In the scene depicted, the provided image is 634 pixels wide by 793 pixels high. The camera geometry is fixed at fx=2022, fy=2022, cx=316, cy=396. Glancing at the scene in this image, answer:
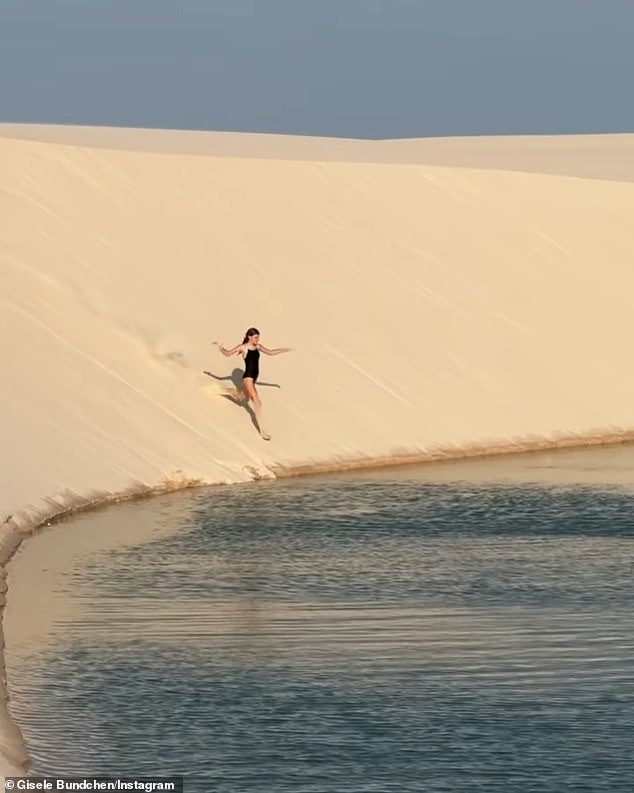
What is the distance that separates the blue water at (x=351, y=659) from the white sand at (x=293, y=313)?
7.75ft

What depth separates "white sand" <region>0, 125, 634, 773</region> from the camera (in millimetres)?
21078

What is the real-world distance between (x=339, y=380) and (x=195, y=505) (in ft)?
18.7

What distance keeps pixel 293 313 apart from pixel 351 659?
14.5 meters

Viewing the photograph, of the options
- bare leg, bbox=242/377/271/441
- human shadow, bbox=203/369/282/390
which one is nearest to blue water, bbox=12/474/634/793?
bare leg, bbox=242/377/271/441

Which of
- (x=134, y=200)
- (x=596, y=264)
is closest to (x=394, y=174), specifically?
(x=596, y=264)

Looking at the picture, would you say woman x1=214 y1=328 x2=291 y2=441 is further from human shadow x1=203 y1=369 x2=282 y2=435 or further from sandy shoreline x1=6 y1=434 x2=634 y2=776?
sandy shoreline x1=6 y1=434 x2=634 y2=776

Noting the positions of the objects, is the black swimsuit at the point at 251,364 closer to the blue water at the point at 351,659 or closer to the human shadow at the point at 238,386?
the human shadow at the point at 238,386

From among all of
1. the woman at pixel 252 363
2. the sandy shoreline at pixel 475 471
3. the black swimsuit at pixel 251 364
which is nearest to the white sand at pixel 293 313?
the sandy shoreline at pixel 475 471

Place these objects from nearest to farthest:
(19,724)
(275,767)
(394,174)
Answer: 1. (275,767)
2. (19,724)
3. (394,174)

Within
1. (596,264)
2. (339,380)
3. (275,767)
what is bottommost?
(275,767)

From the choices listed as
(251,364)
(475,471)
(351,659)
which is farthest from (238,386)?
(351,659)

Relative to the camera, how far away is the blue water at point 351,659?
9695mm

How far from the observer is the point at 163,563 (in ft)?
50.5

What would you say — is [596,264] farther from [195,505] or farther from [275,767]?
[275,767]
